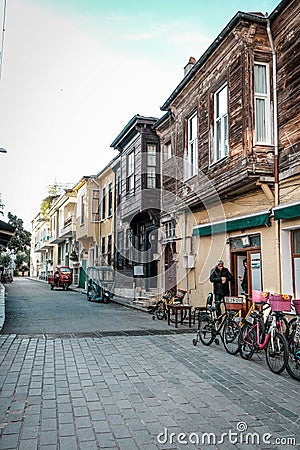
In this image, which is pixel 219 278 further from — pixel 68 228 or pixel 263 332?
pixel 68 228

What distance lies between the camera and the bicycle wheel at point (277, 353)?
616cm

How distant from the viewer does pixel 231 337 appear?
25.6ft

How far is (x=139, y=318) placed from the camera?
1355 centimetres

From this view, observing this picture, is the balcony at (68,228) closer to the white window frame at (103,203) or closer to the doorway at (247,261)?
the white window frame at (103,203)

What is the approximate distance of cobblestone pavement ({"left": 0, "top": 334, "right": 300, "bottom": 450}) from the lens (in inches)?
155

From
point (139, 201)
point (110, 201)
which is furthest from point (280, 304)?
point (110, 201)

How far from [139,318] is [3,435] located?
9683 mm

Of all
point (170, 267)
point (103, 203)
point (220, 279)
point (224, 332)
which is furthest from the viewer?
point (103, 203)

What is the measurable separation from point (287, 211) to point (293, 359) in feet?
10.9

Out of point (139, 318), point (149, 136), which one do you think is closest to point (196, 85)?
point (149, 136)

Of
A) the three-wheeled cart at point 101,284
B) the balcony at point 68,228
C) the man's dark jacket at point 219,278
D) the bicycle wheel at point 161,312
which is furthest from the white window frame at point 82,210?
the man's dark jacket at point 219,278

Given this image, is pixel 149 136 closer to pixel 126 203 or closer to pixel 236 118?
pixel 126 203

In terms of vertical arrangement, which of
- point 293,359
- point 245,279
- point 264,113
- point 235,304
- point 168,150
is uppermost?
point 168,150

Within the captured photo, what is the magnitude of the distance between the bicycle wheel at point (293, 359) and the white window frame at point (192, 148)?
743 cm
